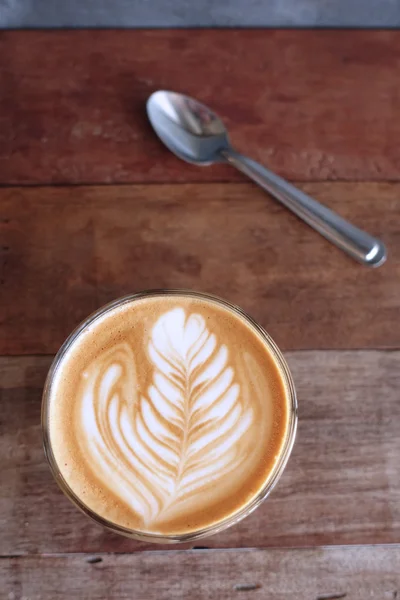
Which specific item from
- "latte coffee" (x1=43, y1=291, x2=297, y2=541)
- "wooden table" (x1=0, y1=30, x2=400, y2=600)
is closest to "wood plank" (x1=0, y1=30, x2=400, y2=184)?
"wooden table" (x1=0, y1=30, x2=400, y2=600)

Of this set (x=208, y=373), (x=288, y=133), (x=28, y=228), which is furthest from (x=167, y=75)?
(x=208, y=373)

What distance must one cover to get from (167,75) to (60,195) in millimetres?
252

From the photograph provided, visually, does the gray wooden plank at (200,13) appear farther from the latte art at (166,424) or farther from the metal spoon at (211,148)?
the latte art at (166,424)

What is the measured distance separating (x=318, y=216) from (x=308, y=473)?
37 cm

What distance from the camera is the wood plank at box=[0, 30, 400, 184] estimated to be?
3.07 feet

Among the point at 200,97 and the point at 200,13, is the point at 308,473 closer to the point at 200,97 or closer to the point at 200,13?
the point at 200,97

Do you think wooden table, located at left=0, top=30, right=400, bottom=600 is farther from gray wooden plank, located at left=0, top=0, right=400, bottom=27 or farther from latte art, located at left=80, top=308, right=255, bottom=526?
latte art, located at left=80, top=308, right=255, bottom=526

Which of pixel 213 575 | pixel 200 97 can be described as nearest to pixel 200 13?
pixel 200 97

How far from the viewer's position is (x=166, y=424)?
0.77m

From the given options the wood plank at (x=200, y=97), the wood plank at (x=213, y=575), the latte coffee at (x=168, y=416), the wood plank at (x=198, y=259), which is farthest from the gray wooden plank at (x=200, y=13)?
the wood plank at (x=213, y=575)

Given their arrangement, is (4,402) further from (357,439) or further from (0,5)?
(0,5)

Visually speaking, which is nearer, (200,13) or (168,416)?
(168,416)

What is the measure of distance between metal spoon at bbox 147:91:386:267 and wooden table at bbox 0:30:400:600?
2 cm

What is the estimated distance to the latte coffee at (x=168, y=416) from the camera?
0.76 m
